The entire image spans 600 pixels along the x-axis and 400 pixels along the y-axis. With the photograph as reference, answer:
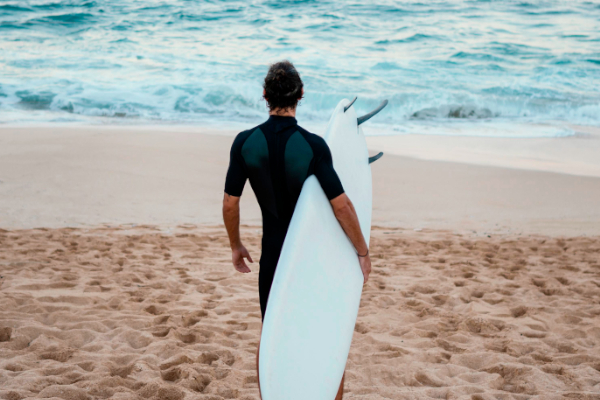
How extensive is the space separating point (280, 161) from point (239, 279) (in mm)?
2527

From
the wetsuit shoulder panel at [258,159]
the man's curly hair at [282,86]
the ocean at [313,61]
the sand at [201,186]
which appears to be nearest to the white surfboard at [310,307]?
the wetsuit shoulder panel at [258,159]

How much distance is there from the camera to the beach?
8.70 ft

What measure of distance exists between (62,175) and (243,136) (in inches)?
224

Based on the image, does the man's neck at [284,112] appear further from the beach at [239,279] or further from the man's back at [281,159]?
the beach at [239,279]

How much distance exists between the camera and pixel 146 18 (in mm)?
19766

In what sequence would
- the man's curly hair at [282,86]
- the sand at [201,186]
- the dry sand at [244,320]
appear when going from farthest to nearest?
the sand at [201,186] → the dry sand at [244,320] → the man's curly hair at [282,86]

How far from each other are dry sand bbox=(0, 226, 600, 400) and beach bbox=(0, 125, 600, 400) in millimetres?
13

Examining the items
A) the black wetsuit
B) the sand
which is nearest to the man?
the black wetsuit

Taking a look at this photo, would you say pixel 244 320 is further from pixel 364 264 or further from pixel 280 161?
pixel 280 161

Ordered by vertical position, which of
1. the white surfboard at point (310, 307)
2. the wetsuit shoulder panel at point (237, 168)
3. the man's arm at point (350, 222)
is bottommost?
the white surfboard at point (310, 307)

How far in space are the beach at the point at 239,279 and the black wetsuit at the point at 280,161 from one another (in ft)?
3.96

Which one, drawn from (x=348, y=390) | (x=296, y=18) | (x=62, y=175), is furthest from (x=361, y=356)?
(x=296, y=18)

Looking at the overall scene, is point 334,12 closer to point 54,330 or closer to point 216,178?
point 216,178

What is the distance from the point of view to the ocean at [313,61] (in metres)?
12.0
